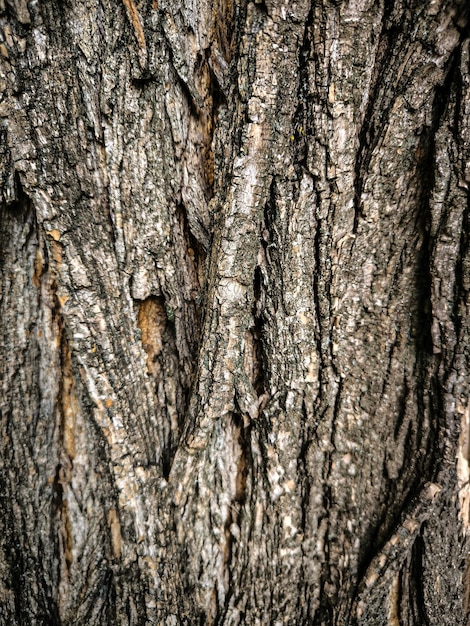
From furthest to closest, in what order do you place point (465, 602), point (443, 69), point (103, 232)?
point (465, 602), point (103, 232), point (443, 69)

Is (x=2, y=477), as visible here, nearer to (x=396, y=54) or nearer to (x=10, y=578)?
(x=10, y=578)

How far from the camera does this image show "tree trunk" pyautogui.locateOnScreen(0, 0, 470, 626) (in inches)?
46.9

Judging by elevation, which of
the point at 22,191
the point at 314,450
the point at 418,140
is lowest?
the point at 314,450

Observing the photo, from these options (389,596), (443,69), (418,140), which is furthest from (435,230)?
(389,596)

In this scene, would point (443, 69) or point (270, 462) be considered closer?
point (443, 69)

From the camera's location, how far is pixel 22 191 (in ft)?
4.40

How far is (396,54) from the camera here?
1.17 meters

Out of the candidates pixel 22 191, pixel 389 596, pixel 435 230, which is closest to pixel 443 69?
pixel 435 230

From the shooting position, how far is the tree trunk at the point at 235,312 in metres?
1.19

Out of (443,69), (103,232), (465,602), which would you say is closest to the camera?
(443,69)

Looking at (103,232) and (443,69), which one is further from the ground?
(443,69)

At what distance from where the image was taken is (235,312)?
1.28 meters

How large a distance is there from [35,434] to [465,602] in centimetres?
174

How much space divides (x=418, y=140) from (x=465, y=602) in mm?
1656
